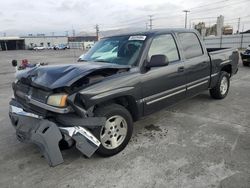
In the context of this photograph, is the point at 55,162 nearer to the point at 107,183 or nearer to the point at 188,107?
the point at 107,183

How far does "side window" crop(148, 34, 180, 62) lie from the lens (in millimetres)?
3928

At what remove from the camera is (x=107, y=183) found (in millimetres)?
2773

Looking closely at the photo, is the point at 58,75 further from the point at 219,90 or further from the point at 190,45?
the point at 219,90

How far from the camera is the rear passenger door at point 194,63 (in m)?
4.55

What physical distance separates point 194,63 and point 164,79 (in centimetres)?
107

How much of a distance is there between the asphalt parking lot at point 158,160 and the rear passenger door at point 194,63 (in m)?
0.76

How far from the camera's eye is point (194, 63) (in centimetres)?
468

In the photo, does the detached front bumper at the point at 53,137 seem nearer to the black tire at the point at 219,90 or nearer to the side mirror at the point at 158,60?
the side mirror at the point at 158,60

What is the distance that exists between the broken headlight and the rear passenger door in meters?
2.57

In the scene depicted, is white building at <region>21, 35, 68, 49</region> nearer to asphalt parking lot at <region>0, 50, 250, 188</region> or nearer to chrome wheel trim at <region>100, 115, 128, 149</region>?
asphalt parking lot at <region>0, 50, 250, 188</region>

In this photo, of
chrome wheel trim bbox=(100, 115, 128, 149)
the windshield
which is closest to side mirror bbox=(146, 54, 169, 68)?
the windshield

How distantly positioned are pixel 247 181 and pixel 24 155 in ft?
10.1

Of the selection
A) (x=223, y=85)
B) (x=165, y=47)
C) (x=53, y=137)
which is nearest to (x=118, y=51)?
(x=165, y=47)

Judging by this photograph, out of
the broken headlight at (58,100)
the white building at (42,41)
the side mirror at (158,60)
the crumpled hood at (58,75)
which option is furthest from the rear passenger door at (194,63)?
the white building at (42,41)
